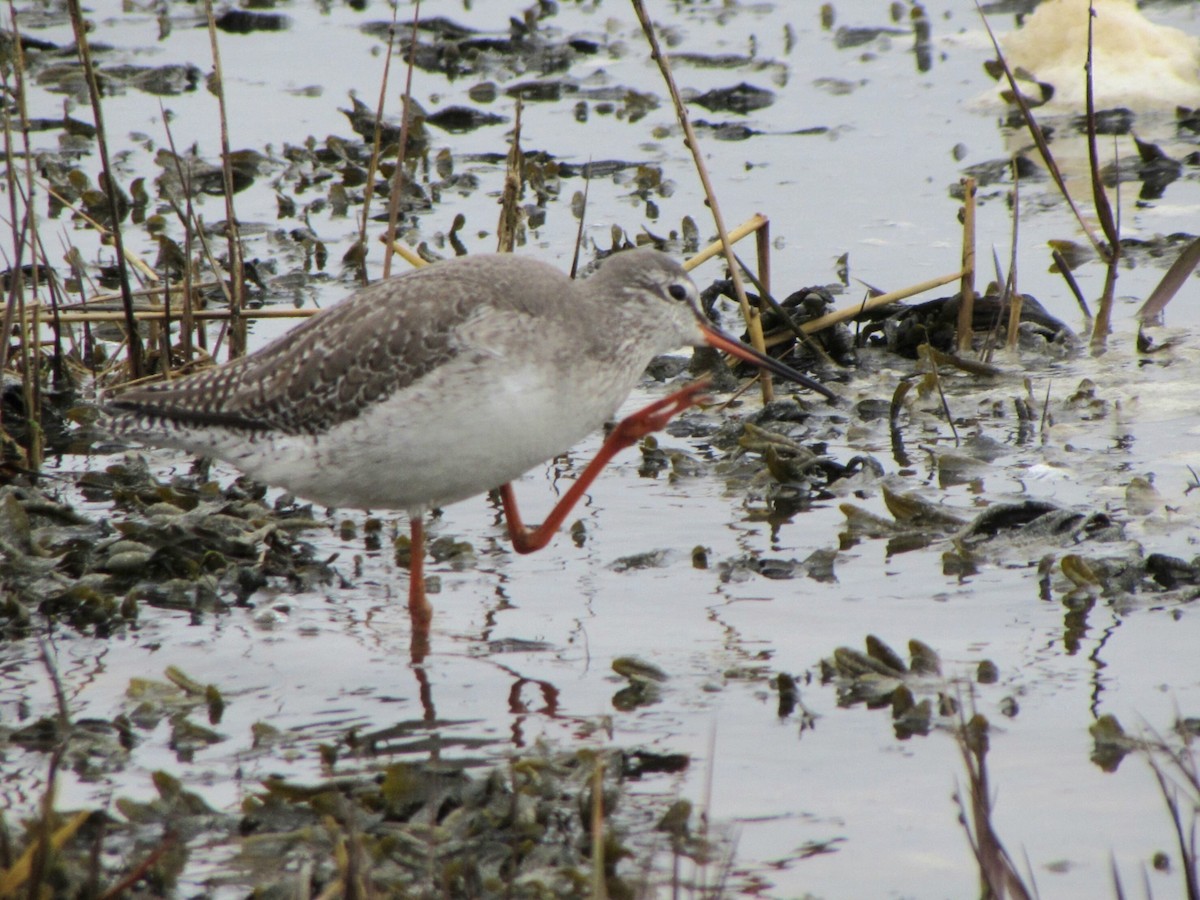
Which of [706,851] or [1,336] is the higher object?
[1,336]

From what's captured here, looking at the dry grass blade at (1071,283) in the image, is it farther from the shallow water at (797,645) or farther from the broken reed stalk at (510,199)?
the broken reed stalk at (510,199)

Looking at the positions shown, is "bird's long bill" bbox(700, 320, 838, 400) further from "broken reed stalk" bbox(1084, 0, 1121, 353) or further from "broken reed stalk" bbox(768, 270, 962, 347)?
"broken reed stalk" bbox(1084, 0, 1121, 353)

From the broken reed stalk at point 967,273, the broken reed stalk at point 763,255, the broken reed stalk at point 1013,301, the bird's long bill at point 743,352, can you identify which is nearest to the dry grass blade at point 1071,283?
the broken reed stalk at point 1013,301

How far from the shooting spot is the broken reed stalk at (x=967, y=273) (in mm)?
8875

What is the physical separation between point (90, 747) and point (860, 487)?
13.0 ft

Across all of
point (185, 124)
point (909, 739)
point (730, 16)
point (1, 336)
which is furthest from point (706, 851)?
point (730, 16)

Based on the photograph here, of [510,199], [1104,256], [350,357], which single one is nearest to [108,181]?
[350,357]

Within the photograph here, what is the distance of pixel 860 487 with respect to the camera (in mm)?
7840

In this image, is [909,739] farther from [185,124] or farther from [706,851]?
[185,124]

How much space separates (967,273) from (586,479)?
10.1 ft

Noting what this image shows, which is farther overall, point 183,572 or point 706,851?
point 183,572

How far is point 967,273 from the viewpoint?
895 cm

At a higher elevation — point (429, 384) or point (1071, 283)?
point (429, 384)

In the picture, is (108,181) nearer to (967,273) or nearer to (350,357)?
(350,357)
